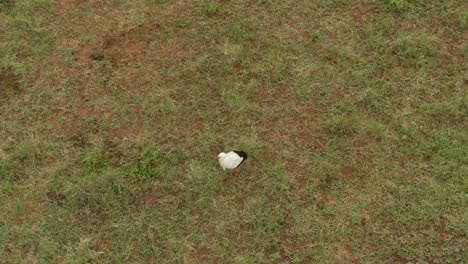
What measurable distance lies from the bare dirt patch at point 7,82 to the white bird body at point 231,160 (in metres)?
2.44

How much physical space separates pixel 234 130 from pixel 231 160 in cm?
53

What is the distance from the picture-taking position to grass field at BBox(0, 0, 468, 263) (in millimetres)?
4000

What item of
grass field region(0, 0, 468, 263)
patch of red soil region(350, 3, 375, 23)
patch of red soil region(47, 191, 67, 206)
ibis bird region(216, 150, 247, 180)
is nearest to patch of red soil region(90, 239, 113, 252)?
grass field region(0, 0, 468, 263)

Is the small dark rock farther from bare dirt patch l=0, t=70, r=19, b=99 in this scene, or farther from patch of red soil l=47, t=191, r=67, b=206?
patch of red soil l=47, t=191, r=67, b=206

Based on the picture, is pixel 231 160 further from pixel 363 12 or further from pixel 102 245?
pixel 363 12

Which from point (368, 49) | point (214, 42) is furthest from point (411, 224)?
point (214, 42)

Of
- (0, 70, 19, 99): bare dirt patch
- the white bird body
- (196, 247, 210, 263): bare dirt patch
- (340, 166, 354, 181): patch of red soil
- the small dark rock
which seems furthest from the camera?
the small dark rock

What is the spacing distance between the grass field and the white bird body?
17cm

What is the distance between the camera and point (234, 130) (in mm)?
4633

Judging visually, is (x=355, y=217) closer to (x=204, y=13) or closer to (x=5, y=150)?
(x=204, y=13)

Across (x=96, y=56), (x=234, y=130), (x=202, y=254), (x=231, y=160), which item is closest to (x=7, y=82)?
(x=96, y=56)

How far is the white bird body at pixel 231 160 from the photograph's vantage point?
4.18 metres

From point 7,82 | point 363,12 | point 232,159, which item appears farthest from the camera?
point 363,12

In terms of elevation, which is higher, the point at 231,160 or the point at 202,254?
the point at 231,160
